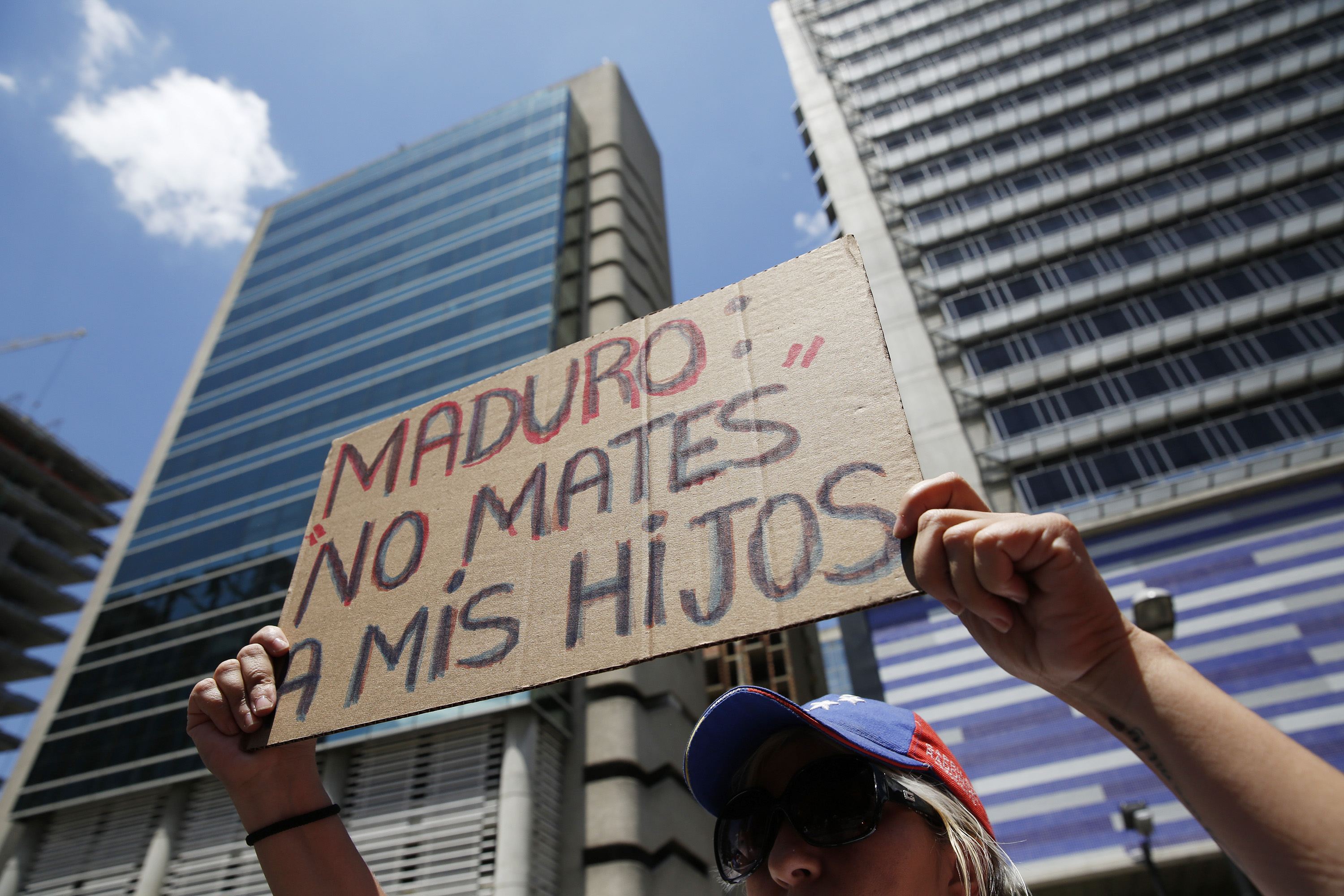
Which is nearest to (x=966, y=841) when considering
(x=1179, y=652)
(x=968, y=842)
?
(x=968, y=842)

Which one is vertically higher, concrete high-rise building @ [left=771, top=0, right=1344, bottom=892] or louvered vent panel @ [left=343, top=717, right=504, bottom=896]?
concrete high-rise building @ [left=771, top=0, right=1344, bottom=892]

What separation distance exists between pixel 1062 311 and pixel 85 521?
64.7 m

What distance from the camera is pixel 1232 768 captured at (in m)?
1.12

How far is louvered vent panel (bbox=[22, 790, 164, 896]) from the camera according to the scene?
54.3 feet

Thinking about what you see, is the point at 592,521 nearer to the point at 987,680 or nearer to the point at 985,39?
the point at 987,680

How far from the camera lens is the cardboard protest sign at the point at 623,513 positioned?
5.49 feet

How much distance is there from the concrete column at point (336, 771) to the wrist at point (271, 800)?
15.3 meters

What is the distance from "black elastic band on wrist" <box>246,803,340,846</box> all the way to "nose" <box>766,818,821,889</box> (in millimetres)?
1128

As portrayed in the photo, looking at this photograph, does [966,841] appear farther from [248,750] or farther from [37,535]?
[37,535]

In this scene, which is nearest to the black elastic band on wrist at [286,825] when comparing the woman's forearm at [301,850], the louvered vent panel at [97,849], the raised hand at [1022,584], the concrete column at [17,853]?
the woman's forearm at [301,850]

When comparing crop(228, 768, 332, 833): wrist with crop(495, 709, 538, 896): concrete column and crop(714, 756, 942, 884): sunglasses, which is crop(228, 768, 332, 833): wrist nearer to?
crop(714, 756, 942, 884): sunglasses

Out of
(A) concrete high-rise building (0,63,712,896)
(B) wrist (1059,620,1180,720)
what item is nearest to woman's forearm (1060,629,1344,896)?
(B) wrist (1059,620,1180,720)

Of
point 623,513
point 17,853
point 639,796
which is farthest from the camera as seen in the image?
point 17,853

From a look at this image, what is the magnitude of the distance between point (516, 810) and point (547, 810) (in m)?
1.20
